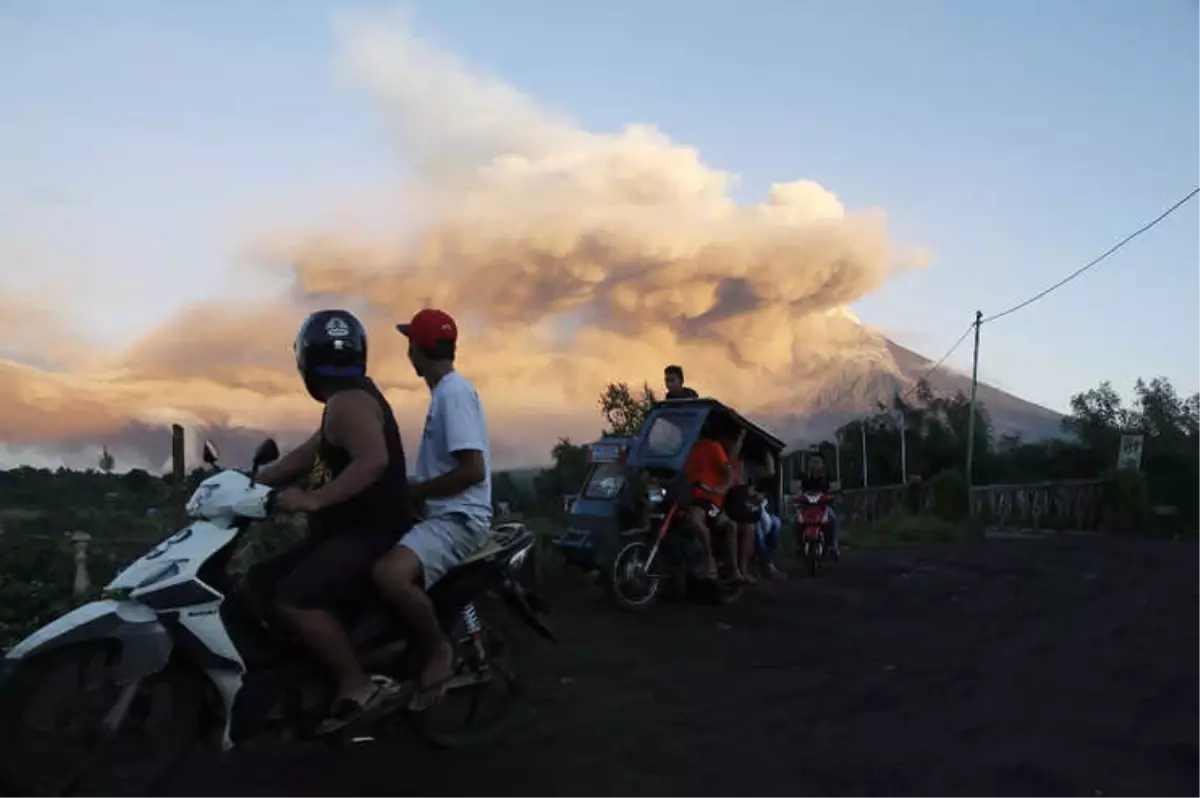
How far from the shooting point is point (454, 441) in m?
5.26

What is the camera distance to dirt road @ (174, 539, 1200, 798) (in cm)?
503

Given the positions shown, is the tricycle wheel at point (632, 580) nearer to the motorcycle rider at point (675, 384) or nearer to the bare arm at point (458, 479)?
the motorcycle rider at point (675, 384)

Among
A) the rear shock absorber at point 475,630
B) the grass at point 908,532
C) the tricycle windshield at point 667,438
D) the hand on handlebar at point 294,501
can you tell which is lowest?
the grass at point 908,532

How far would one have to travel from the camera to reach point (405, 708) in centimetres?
512

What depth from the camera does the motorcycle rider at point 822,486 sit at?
15.1 metres

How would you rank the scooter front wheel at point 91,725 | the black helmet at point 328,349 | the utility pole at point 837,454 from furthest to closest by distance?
the utility pole at point 837,454
the black helmet at point 328,349
the scooter front wheel at point 91,725

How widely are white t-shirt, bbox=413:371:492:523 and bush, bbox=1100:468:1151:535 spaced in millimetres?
28703

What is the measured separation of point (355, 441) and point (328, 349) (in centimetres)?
43

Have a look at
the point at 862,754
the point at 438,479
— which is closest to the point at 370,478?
the point at 438,479

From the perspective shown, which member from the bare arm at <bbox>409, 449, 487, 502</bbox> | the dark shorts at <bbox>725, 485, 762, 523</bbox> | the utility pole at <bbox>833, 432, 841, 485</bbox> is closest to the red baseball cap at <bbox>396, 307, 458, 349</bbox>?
the bare arm at <bbox>409, 449, 487, 502</bbox>

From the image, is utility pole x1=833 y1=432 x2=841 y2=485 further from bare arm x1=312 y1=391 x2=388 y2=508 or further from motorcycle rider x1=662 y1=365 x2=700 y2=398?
bare arm x1=312 y1=391 x2=388 y2=508

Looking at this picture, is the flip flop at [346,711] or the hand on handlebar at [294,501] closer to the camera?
the hand on handlebar at [294,501]

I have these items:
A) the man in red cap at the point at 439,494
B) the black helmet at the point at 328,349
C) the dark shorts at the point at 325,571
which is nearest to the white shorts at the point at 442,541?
Answer: the man in red cap at the point at 439,494

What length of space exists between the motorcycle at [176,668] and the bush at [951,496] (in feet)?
A: 94.1
